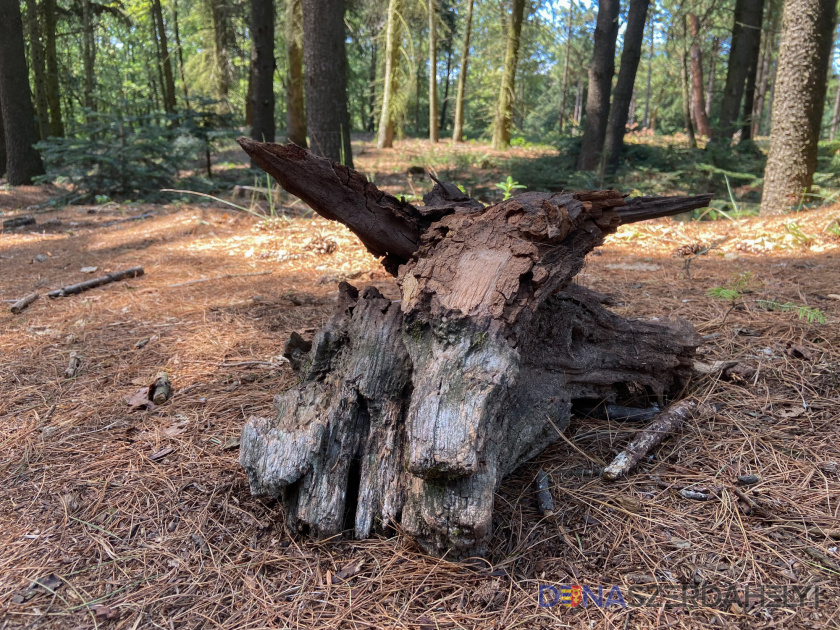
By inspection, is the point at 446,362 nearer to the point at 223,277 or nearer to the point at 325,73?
the point at 223,277

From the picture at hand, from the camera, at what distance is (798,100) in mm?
Answer: 5875

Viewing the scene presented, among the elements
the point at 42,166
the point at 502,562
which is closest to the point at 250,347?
the point at 502,562

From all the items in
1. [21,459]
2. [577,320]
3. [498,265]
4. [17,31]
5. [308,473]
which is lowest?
[21,459]

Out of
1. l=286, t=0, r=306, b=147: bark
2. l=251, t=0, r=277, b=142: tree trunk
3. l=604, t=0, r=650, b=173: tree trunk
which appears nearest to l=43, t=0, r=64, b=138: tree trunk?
l=286, t=0, r=306, b=147: bark

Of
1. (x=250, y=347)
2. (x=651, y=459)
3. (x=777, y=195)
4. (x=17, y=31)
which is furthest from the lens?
(x=17, y=31)

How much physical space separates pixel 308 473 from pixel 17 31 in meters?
12.6

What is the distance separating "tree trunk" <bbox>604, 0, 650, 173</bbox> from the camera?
9.08 meters

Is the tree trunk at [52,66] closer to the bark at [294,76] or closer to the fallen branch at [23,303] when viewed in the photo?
the bark at [294,76]

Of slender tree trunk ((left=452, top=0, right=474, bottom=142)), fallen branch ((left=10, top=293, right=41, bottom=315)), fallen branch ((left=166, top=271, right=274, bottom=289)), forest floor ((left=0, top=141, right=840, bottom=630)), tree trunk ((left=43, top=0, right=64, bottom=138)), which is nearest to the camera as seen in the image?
forest floor ((left=0, top=141, right=840, bottom=630))

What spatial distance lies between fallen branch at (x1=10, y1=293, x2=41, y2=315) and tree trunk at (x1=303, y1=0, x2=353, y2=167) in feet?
12.3

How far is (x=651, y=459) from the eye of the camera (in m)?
2.00

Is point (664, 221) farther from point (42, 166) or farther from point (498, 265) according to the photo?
point (42, 166)

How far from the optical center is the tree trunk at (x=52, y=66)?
1322 cm

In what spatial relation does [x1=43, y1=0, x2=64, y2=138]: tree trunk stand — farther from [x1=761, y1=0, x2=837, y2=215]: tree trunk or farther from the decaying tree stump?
[x1=761, y1=0, x2=837, y2=215]: tree trunk
